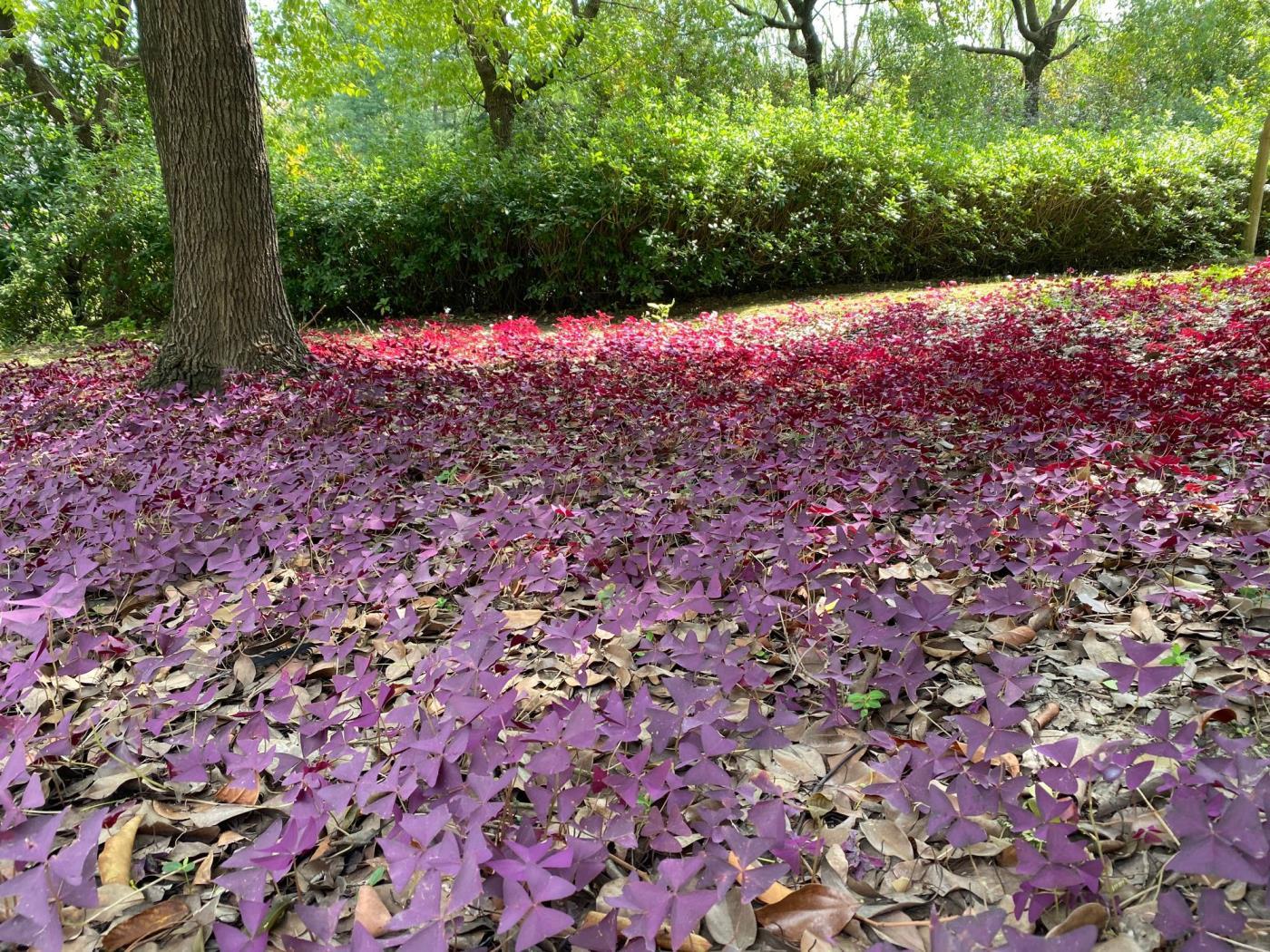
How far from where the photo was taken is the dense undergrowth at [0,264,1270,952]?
3.34ft

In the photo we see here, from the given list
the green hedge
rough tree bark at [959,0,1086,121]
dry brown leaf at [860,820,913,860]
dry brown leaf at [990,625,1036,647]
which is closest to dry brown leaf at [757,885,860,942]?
dry brown leaf at [860,820,913,860]

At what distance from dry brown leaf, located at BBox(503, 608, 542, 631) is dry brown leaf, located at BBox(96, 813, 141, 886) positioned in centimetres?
→ 82

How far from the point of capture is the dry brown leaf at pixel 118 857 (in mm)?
1164

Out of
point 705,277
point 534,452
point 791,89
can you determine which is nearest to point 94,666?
point 534,452

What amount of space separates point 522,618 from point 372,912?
0.86 metres

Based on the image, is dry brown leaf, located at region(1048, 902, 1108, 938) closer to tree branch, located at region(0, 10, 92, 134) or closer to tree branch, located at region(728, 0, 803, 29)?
tree branch, located at region(0, 10, 92, 134)

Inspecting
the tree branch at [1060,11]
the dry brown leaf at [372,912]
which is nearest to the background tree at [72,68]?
the dry brown leaf at [372,912]

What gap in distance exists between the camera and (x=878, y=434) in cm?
301

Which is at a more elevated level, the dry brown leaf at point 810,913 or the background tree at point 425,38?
the background tree at point 425,38

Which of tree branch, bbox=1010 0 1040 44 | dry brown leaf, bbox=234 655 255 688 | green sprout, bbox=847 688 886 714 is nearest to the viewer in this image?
green sprout, bbox=847 688 886 714

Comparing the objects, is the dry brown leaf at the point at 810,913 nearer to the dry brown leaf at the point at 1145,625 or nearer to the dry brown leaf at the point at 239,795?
the dry brown leaf at the point at 239,795

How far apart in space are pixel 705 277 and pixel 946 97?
2119 cm

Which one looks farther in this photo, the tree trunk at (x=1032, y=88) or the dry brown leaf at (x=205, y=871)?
the tree trunk at (x=1032, y=88)

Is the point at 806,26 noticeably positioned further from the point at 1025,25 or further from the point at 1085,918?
the point at 1085,918
